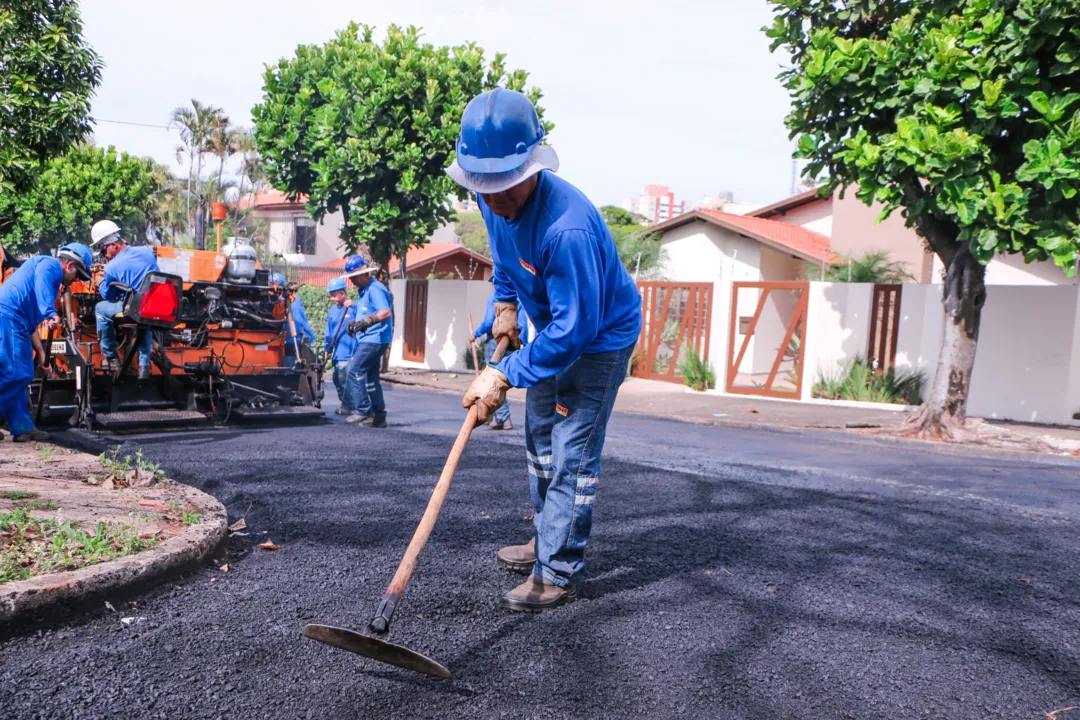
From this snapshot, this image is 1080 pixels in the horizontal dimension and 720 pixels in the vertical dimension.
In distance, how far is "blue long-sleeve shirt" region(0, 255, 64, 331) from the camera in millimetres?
6699

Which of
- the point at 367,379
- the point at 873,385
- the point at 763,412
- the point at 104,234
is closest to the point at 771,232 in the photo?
the point at 873,385

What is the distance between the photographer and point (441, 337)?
19.3 meters

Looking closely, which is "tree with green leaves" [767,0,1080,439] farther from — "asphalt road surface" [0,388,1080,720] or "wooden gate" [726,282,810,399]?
"asphalt road surface" [0,388,1080,720]

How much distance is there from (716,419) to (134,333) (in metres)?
7.18

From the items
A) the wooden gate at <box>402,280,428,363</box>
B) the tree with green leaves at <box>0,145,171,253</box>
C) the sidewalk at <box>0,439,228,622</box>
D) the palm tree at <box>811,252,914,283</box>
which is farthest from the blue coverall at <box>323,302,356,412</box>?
the tree with green leaves at <box>0,145,171,253</box>

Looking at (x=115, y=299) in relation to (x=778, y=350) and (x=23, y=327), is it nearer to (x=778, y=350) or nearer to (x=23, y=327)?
(x=23, y=327)

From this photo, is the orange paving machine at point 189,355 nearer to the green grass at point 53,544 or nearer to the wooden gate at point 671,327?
the green grass at point 53,544

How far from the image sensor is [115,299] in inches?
298

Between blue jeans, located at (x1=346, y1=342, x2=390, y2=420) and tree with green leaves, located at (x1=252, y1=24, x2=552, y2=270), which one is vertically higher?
tree with green leaves, located at (x1=252, y1=24, x2=552, y2=270)

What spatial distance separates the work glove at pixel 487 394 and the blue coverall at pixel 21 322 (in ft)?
16.0

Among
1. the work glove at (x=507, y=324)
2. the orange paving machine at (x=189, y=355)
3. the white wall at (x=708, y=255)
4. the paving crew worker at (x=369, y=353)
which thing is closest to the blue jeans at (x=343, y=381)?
the orange paving machine at (x=189, y=355)

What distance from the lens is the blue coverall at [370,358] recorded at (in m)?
8.61

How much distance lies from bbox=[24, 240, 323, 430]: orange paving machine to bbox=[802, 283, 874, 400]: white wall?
7841 mm

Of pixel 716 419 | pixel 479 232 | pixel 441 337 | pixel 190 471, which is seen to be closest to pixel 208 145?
pixel 479 232
